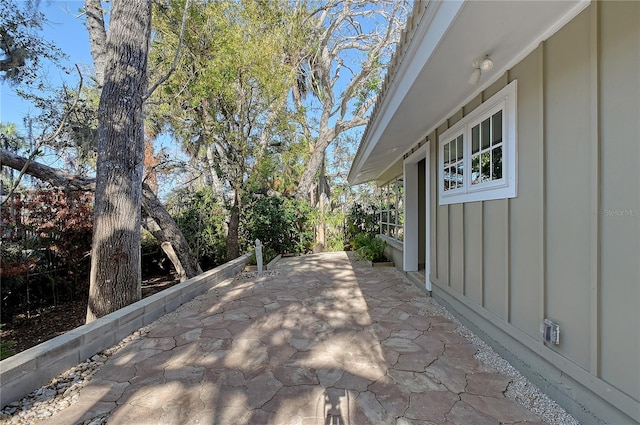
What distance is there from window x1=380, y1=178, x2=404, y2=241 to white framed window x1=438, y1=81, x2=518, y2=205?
8.55ft

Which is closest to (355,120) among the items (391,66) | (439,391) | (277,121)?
(277,121)

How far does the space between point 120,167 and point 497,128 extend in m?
4.59

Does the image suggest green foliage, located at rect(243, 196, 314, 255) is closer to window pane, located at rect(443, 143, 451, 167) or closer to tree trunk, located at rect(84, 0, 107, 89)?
tree trunk, located at rect(84, 0, 107, 89)

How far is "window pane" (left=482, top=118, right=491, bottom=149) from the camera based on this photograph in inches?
121

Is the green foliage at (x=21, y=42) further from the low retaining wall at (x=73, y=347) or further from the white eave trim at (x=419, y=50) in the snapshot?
the white eave trim at (x=419, y=50)

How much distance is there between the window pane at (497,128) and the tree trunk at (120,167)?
14.8 ft

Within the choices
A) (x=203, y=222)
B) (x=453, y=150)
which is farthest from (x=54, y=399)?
(x=203, y=222)

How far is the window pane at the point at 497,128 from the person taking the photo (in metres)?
2.88

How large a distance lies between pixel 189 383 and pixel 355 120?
37.6 ft

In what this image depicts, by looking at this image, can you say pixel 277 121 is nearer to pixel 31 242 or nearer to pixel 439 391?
pixel 31 242

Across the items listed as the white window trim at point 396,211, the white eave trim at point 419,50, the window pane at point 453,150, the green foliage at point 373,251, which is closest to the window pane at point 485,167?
the window pane at point 453,150

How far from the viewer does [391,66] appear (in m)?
3.18

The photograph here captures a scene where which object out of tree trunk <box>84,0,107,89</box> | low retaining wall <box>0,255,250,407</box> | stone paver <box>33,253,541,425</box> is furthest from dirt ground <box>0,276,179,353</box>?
tree trunk <box>84,0,107,89</box>

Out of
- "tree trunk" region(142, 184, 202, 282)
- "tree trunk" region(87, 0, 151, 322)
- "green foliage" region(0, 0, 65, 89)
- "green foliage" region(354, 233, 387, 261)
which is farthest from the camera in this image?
"green foliage" region(354, 233, 387, 261)
